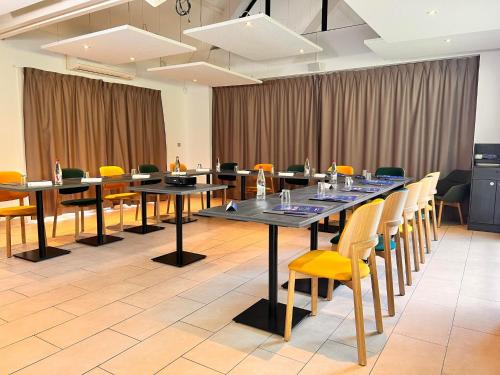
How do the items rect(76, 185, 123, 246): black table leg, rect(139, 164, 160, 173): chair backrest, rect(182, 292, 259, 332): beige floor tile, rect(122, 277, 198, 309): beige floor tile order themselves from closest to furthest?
rect(182, 292, 259, 332): beige floor tile → rect(122, 277, 198, 309): beige floor tile → rect(76, 185, 123, 246): black table leg → rect(139, 164, 160, 173): chair backrest

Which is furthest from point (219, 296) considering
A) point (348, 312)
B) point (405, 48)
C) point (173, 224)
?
point (405, 48)

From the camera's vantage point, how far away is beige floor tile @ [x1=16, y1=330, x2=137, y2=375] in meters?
2.02

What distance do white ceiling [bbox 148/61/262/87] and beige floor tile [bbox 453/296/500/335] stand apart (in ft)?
15.0

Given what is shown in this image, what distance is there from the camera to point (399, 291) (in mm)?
3064

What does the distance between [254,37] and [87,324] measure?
12.4 ft

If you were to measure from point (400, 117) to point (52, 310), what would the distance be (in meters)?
5.81

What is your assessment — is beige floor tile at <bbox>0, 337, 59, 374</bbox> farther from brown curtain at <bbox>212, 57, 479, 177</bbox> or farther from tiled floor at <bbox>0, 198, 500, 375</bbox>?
brown curtain at <bbox>212, 57, 479, 177</bbox>

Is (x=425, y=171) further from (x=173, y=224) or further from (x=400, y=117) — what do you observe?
(x=173, y=224)

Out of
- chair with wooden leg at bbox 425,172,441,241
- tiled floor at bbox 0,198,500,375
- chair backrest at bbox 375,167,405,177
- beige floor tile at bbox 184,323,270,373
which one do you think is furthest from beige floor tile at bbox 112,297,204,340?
chair backrest at bbox 375,167,405,177

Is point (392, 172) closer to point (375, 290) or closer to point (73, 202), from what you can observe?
point (375, 290)

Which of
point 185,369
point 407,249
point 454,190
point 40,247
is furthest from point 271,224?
point 454,190

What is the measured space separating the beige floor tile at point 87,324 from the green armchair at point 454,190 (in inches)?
181

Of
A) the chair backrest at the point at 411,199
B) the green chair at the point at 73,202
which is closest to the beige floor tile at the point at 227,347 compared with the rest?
the chair backrest at the point at 411,199

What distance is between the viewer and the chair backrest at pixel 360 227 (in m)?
1.99
